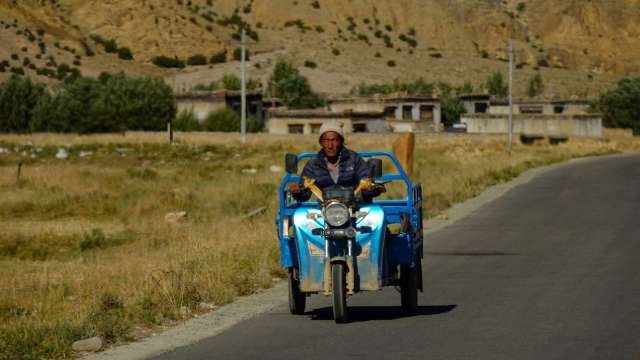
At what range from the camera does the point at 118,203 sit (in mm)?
41375

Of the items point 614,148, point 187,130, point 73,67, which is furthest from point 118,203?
point 73,67

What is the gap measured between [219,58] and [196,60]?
3.62m

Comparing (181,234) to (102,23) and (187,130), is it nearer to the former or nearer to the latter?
(187,130)

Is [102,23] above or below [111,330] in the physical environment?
above

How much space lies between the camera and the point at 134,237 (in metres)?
30.8

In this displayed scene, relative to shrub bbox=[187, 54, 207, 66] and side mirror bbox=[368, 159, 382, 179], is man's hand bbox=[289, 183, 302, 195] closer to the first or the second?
side mirror bbox=[368, 159, 382, 179]

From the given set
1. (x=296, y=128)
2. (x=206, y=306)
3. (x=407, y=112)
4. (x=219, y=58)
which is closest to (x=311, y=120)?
(x=296, y=128)

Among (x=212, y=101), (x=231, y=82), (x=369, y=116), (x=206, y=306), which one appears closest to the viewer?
(x=206, y=306)

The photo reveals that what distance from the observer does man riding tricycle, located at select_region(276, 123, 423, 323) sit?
42.9 ft

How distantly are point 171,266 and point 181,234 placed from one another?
404 inches

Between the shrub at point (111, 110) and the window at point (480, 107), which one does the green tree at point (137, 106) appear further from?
the window at point (480, 107)

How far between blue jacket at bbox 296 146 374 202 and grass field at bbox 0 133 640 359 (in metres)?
2.09

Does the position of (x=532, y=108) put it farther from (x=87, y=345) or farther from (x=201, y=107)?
(x=87, y=345)

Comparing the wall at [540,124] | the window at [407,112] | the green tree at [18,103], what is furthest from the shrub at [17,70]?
the wall at [540,124]
